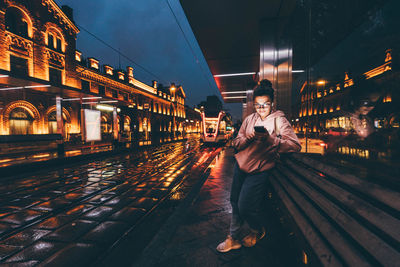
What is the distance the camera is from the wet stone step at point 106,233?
267 cm

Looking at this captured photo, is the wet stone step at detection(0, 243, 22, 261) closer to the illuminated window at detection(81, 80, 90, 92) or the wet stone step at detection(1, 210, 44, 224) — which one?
the wet stone step at detection(1, 210, 44, 224)

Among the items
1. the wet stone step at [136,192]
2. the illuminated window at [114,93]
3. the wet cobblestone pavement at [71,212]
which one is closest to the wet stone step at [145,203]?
the wet cobblestone pavement at [71,212]

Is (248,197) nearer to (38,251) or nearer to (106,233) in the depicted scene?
(106,233)

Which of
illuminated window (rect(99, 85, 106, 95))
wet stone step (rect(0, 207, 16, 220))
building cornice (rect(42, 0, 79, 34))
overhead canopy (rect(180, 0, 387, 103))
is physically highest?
building cornice (rect(42, 0, 79, 34))

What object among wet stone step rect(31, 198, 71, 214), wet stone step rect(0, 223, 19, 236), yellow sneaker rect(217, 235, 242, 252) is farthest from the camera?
wet stone step rect(31, 198, 71, 214)

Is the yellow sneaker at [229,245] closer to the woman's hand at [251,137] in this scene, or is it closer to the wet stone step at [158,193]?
the woman's hand at [251,137]

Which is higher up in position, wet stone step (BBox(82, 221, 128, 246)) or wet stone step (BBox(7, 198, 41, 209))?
wet stone step (BBox(7, 198, 41, 209))

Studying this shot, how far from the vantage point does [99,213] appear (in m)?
3.53

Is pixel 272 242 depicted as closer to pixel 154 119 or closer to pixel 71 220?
pixel 71 220

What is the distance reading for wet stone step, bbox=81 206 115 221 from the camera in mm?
3342

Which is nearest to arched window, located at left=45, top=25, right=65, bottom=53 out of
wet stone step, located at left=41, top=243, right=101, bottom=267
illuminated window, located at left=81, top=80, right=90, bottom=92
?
illuminated window, located at left=81, top=80, right=90, bottom=92

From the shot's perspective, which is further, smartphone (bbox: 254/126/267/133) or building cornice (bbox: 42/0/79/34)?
building cornice (bbox: 42/0/79/34)

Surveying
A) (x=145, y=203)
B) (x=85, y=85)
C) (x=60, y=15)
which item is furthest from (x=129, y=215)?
(x=60, y=15)

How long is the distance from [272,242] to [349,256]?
4.82 ft
